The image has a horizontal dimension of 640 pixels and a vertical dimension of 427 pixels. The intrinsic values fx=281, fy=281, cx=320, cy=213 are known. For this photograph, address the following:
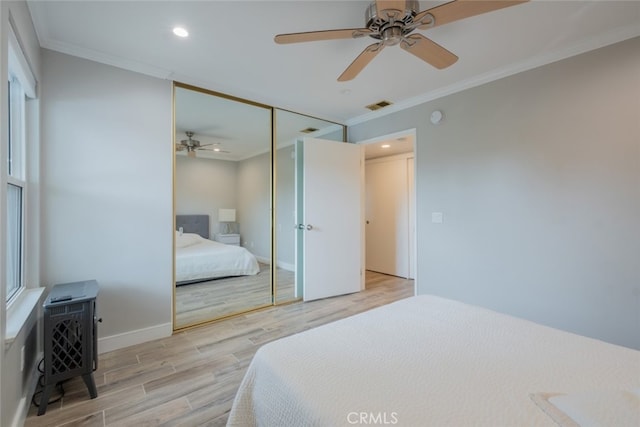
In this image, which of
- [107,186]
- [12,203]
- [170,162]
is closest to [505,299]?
[170,162]

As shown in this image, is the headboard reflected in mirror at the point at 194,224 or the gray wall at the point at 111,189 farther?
the headboard reflected in mirror at the point at 194,224

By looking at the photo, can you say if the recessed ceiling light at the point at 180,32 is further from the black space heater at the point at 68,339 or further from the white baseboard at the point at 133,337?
the white baseboard at the point at 133,337

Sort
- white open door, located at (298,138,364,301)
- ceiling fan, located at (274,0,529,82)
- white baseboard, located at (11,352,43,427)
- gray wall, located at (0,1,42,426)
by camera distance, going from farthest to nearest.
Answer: white open door, located at (298,138,364,301) → white baseboard, located at (11,352,43,427) → ceiling fan, located at (274,0,529,82) → gray wall, located at (0,1,42,426)

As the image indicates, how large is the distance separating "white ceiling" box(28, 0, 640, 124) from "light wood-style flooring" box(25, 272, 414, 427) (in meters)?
2.45

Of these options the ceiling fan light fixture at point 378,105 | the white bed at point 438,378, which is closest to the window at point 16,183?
the white bed at point 438,378

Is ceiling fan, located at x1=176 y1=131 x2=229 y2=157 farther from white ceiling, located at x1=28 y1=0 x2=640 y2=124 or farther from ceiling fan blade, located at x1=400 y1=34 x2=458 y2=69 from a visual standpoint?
ceiling fan blade, located at x1=400 y1=34 x2=458 y2=69

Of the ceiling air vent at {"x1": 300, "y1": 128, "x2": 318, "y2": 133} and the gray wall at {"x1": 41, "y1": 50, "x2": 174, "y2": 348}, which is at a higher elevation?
the ceiling air vent at {"x1": 300, "y1": 128, "x2": 318, "y2": 133}

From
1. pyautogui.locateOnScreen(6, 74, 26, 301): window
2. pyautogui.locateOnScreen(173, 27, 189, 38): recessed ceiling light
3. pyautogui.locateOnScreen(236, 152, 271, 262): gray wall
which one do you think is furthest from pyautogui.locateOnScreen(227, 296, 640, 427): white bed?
pyautogui.locateOnScreen(236, 152, 271, 262): gray wall

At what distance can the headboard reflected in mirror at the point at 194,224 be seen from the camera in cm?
367

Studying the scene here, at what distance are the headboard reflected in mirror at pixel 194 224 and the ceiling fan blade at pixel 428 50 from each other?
3223mm

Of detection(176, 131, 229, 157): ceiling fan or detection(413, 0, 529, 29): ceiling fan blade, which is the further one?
detection(176, 131, 229, 157): ceiling fan

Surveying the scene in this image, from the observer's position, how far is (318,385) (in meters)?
0.97

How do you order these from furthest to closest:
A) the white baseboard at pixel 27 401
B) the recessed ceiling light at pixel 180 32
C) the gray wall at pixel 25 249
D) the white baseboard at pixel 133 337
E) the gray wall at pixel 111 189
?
the white baseboard at pixel 133 337
the gray wall at pixel 111 189
the recessed ceiling light at pixel 180 32
the white baseboard at pixel 27 401
the gray wall at pixel 25 249

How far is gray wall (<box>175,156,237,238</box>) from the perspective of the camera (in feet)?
12.4
